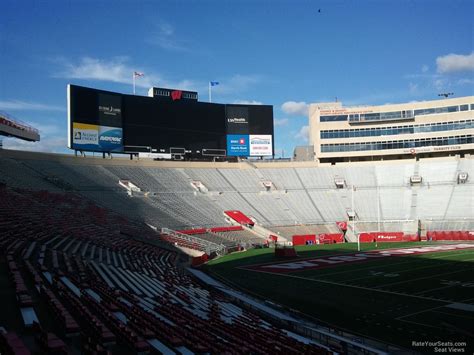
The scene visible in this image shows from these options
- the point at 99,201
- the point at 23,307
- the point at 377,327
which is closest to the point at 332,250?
the point at 99,201

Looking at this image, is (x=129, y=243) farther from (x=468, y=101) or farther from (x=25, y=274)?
(x=468, y=101)

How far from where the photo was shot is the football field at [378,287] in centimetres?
1645

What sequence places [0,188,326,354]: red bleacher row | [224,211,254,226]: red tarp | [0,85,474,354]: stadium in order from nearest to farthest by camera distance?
[0,188,326,354]: red bleacher row
[0,85,474,354]: stadium
[224,211,254,226]: red tarp

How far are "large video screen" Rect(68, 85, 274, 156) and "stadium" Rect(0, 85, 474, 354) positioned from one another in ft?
0.49

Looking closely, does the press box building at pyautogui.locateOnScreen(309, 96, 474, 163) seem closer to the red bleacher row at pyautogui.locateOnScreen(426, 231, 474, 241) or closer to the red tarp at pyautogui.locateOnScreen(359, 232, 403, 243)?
the red bleacher row at pyautogui.locateOnScreen(426, 231, 474, 241)

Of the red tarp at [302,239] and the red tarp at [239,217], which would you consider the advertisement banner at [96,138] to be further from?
the red tarp at [302,239]

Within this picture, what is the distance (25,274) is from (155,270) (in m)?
10.4

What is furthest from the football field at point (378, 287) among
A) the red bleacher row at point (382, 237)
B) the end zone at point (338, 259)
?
the red bleacher row at point (382, 237)

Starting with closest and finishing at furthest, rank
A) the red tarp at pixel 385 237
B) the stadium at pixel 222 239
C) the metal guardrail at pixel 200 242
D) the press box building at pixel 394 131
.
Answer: the stadium at pixel 222 239 → the metal guardrail at pixel 200 242 → the red tarp at pixel 385 237 → the press box building at pixel 394 131

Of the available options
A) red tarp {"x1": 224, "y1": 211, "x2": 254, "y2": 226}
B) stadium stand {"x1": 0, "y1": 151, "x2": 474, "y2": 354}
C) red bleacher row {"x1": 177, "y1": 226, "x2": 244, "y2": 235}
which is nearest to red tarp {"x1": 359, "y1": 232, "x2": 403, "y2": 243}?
stadium stand {"x1": 0, "y1": 151, "x2": 474, "y2": 354}

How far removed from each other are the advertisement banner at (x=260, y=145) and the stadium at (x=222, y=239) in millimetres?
127

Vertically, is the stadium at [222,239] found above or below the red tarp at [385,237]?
above

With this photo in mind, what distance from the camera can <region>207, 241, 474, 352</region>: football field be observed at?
16.5m

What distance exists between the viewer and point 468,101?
58.8 metres
